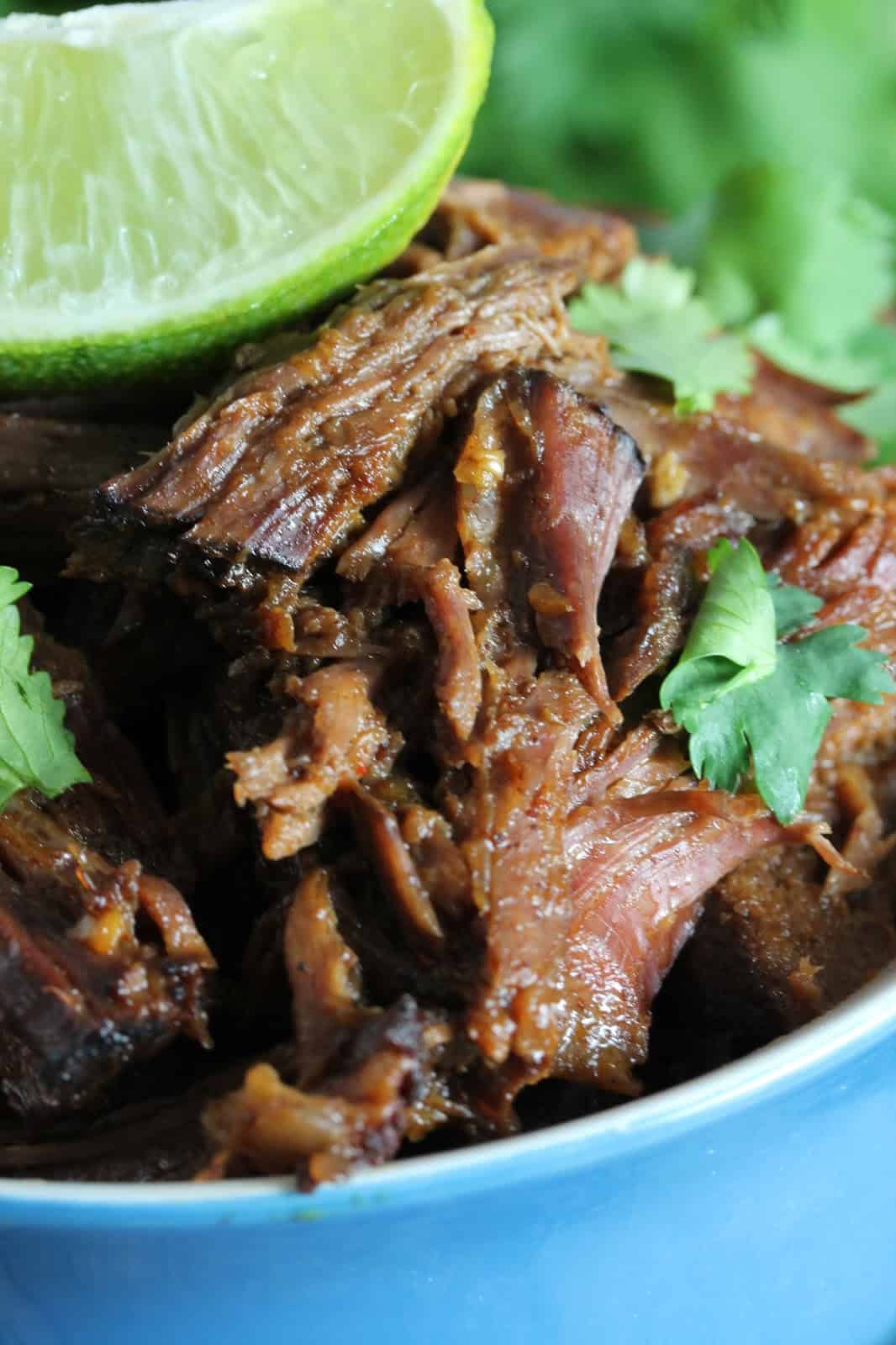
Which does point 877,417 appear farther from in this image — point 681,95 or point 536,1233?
point 681,95

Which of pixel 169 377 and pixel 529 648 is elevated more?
pixel 169 377

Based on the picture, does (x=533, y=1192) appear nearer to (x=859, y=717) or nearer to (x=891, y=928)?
(x=891, y=928)

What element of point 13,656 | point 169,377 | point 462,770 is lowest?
point 462,770

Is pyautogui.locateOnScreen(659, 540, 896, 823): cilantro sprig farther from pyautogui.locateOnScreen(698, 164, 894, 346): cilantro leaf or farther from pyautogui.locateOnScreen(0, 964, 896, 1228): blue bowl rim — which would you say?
pyautogui.locateOnScreen(698, 164, 894, 346): cilantro leaf

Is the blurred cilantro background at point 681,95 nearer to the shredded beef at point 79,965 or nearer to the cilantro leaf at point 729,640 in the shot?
the cilantro leaf at point 729,640

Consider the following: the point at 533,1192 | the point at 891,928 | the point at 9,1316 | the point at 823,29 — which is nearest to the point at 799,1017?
the point at 891,928

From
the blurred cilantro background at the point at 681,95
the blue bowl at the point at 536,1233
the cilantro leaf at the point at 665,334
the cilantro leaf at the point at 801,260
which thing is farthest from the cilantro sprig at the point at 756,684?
the blurred cilantro background at the point at 681,95

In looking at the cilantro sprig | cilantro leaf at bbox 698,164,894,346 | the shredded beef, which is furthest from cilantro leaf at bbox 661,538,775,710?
cilantro leaf at bbox 698,164,894,346
